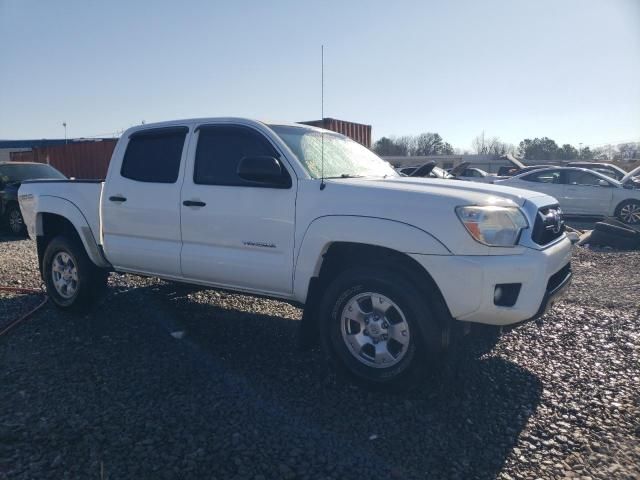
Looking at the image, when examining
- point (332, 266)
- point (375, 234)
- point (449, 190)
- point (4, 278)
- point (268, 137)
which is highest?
point (268, 137)

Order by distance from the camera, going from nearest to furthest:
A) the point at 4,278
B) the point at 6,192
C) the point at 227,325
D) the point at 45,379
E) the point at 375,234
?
the point at 375,234, the point at 45,379, the point at 227,325, the point at 4,278, the point at 6,192

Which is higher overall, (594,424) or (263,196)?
(263,196)

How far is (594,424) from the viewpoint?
123 inches

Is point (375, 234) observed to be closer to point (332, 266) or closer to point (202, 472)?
point (332, 266)

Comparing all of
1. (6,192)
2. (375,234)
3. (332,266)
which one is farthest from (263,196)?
(6,192)

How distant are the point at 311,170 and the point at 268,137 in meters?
0.47

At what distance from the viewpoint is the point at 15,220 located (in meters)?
11.5

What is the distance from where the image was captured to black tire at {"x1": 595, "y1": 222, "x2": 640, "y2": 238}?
9250mm

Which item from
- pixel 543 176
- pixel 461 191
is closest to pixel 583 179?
pixel 543 176

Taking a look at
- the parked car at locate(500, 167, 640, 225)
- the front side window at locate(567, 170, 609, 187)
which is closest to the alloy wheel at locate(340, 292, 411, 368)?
the parked car at locate(500, 167, 640, 225)

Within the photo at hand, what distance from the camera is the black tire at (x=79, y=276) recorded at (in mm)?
5285

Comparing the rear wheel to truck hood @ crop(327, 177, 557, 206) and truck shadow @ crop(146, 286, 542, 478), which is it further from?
truck hood @ crop(327, 177, 557, 206)

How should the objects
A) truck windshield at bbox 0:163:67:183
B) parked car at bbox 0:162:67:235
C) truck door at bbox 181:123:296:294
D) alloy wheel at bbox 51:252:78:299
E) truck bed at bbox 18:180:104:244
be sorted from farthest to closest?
truck windshield at bbox 0:163:67:183 → parked car at bbox 0:162:67:235 → alloy wheel at bbox 51:252:78:299 → truck bed at bbox 18:180:104:244 → truck door at bbox 181:123:296:294

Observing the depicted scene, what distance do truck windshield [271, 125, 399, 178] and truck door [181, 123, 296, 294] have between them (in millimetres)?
216
